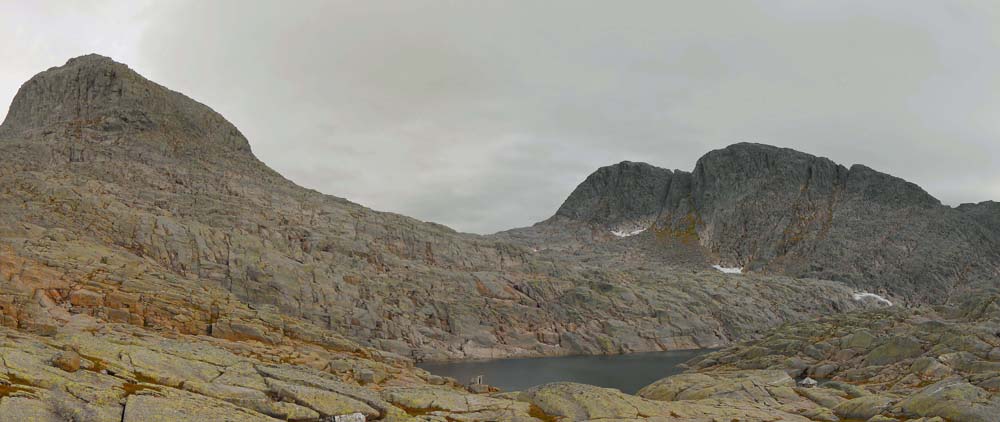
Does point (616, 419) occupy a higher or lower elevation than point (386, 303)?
lower

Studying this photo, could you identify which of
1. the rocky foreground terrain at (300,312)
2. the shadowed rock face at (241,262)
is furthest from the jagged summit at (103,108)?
the rocky foreground terrain at (300,312)

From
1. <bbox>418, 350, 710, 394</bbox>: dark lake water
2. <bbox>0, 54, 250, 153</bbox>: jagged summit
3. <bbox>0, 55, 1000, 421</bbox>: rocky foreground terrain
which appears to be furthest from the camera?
<bbox>0, 54, 250, 153</bbox>: jagged summit

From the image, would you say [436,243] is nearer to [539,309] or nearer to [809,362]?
[539,309]

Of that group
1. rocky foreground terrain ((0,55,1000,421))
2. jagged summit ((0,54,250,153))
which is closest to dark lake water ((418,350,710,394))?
rocky foreground terrain ((0,55,1000,421))

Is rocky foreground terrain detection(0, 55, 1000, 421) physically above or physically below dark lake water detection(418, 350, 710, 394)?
above

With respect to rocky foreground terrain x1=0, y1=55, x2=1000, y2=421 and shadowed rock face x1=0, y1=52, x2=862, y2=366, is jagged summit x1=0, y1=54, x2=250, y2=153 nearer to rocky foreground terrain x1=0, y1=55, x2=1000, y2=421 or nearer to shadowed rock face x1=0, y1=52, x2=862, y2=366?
shadowed rock face x1=0, y1=52, x2=862, y2=366

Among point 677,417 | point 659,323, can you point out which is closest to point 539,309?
point 659,323

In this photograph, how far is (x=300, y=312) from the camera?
119 metres

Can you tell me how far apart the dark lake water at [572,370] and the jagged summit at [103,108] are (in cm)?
11117

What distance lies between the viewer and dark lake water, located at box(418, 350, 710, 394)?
103 metres

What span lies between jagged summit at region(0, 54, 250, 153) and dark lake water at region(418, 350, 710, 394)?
11117 cm

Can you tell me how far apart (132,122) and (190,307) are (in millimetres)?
108165

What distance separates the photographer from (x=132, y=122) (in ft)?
549

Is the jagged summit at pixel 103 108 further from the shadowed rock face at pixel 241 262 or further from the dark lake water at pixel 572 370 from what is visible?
the dark lake water at pixel 572 370
